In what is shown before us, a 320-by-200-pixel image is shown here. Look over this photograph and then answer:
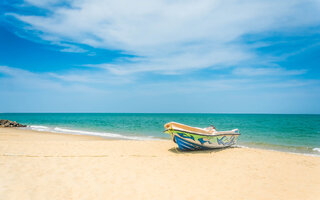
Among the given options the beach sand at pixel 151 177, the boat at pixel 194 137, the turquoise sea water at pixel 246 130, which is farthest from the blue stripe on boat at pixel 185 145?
the turquoise sea water at pixel 246 130

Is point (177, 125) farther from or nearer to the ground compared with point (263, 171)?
farther from the ground

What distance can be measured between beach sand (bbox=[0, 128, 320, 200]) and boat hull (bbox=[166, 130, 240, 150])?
5.45 feet

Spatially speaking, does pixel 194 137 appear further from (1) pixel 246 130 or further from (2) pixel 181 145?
(1) pixel 246 130

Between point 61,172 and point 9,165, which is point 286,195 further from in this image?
point 9,165

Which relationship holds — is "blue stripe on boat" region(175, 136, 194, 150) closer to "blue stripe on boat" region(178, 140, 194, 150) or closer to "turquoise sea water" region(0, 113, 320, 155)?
"blue stripe on boat" region(178, 140, 194, 150)

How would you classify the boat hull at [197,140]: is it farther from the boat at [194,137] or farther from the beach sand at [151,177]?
the beach sand at [151,177]

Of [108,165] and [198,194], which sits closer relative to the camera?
[198,194]

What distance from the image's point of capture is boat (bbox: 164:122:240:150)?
35.3ft

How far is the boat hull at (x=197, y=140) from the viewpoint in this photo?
10.9 m

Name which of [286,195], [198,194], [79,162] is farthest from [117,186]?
[286,195]

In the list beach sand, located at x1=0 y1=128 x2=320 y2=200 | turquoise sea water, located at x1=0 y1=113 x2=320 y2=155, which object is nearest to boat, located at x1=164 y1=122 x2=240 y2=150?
beach sand, located at x1=0 y1=128 x2=320 y2=200

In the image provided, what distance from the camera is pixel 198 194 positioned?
5.34m

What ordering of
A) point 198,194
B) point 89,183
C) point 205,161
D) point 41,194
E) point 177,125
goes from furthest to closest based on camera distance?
point 177,125
point 205,161
point 89,183
point 198,194
point 41,194

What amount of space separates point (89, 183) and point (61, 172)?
4.61 feet
